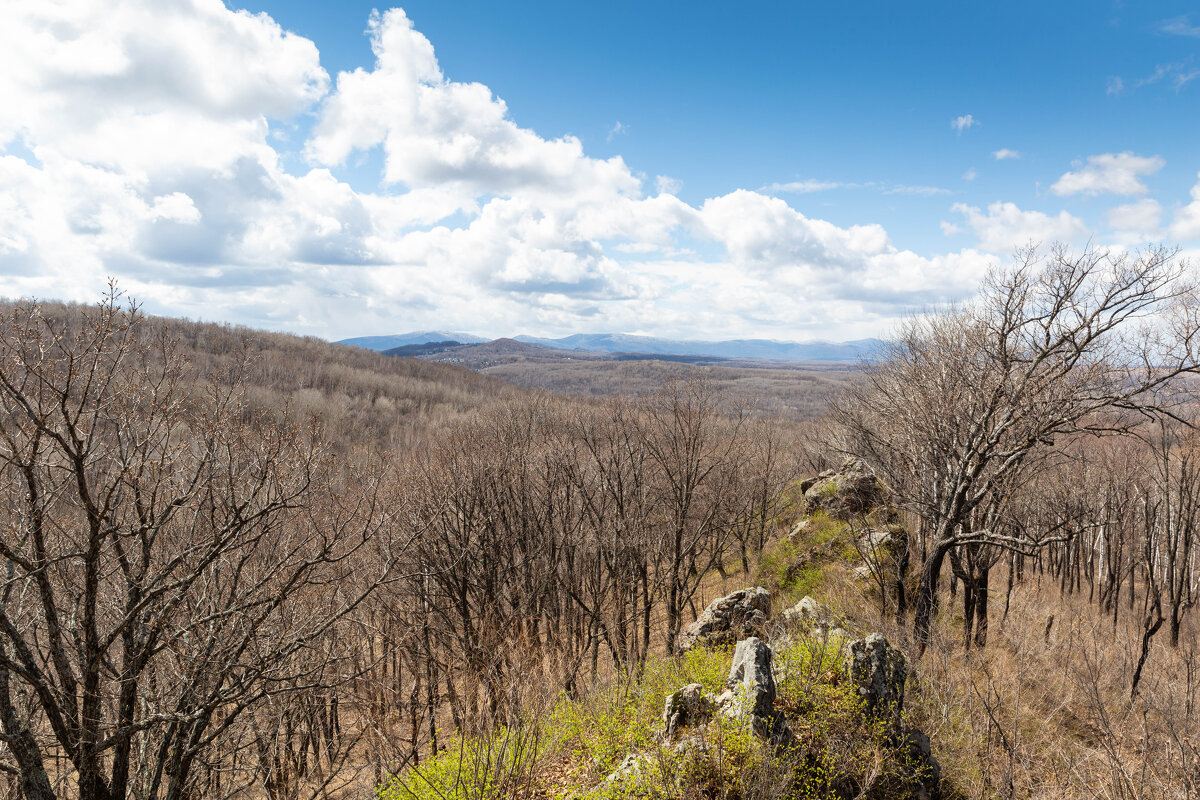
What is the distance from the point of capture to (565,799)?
7.92 metres

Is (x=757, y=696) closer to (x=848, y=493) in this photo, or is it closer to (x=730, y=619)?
(x=730, y=619)

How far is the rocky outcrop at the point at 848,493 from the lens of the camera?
70.0 ft

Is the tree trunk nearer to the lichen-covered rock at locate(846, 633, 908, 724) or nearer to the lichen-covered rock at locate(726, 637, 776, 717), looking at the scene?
the lichen-covered rock at locate(846, 633, 908, 724)

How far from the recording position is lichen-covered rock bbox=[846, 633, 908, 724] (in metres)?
9.03

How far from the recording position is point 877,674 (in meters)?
9.20

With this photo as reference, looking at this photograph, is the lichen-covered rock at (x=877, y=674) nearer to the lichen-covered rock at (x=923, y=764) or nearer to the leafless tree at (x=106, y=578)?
the lichen-covered rock at (x=923, y=764)

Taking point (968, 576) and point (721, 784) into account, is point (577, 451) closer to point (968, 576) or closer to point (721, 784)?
point (968, 576)

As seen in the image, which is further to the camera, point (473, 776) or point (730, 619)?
point (730, 619)

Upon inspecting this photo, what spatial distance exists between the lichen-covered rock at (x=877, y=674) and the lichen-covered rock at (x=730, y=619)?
12.7 ft

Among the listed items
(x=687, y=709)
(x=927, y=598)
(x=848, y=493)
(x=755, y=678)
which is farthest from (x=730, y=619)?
(x=848, y=493)

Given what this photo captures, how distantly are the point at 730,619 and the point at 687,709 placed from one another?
538 centimetres

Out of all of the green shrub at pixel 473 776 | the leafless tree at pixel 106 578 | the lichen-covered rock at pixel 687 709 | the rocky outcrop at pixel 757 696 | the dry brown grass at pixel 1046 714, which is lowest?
the dry brown grass at pixel 1046 714

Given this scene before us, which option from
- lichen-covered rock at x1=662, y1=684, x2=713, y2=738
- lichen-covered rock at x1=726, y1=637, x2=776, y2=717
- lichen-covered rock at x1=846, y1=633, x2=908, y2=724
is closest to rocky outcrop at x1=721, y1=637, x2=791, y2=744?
lichen-covered rock at x1=726, y1=637, x2=776, y2=717

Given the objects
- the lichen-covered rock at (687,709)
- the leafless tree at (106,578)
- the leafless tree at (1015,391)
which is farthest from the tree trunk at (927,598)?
the leafless tree at (106,578)
